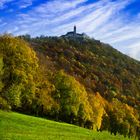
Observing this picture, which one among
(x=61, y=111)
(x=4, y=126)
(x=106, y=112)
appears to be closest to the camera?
Answer: (x=4, y=126)

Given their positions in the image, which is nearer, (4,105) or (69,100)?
(4,105)

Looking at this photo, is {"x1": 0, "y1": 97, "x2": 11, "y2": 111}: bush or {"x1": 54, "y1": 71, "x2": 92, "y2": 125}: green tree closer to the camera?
{"x1": 0, "y1": 97, "x2": 11, "y2": 111}: bush

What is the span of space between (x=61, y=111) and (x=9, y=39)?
1037 inches

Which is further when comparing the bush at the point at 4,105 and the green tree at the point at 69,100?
the green tree at the point at 69,100

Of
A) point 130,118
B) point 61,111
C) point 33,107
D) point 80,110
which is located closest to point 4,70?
point 33,107

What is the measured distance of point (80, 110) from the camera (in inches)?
4508

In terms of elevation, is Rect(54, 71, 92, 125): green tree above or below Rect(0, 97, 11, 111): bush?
above

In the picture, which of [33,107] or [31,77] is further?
[33,107]

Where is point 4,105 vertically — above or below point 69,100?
below

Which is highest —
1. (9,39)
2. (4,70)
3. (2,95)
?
(9,39)

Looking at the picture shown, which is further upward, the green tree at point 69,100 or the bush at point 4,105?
the green tree at point 69,100

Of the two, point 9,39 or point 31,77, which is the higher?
point 9,39

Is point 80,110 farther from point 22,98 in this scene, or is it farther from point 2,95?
point 2,95

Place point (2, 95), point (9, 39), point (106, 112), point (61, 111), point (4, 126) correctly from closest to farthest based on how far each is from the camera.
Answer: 1. point (4, 126)
2. point (2, 95)
3. point (9, 39)
4. point (61, 111)
5. point (106, 112)
